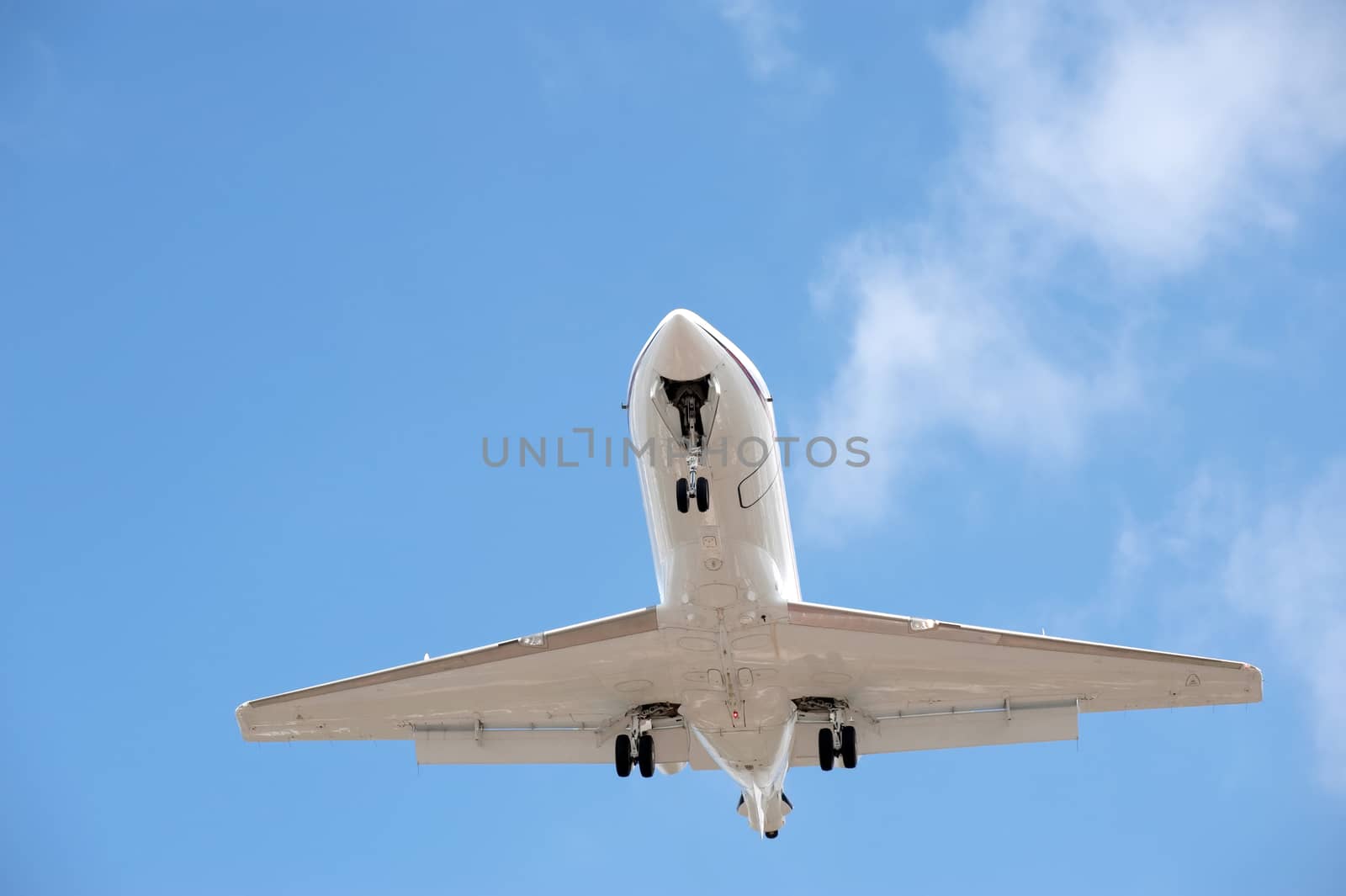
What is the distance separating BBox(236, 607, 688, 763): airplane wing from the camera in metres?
26.1

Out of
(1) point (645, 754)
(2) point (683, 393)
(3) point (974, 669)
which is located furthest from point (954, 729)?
(2) point (683, 393)

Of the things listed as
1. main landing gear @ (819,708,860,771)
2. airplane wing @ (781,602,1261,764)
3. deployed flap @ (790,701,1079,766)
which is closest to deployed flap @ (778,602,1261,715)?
airplane wing @ (781,602,1261,764)

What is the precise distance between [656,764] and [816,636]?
18.6ft

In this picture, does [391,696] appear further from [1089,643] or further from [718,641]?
[1089,643]

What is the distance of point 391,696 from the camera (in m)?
28.6

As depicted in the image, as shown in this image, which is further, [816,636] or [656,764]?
[656,764]

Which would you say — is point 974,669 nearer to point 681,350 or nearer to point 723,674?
point 723,674

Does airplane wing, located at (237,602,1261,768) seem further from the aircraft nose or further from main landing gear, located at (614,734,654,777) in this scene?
the aircraft nose

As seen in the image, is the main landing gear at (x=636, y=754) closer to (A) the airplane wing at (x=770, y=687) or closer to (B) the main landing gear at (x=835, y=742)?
(A) the airplane wing at (x=770, y=687)

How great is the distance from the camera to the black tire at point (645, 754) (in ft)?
90.1

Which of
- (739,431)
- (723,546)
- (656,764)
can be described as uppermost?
(739,431)

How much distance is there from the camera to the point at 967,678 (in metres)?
27.5

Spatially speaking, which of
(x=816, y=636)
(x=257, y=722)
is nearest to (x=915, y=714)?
(x=816, y=636)

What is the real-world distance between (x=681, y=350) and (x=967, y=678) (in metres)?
10.1
